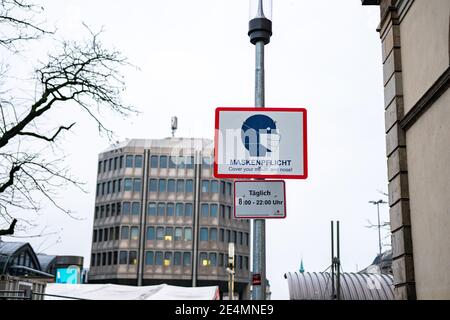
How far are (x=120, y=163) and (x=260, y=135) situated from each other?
3198 inches

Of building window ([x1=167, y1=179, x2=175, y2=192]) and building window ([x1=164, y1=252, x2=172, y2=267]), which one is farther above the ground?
building window ([x1=167, y1=179, x2=175, y2=192])

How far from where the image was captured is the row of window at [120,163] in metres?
85.0

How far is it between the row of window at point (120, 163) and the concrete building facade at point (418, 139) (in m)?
76.8

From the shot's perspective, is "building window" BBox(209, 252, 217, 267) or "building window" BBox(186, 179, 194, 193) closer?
"building window" BBox(209, 252, 217, 267)

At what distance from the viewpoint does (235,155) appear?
577 centimetres

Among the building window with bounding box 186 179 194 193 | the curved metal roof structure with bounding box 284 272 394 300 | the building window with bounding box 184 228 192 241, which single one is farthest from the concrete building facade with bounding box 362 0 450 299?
the building window with bounding box 186 179 194 193

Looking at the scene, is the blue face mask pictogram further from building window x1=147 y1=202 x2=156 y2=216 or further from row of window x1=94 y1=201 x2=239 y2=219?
building window x1=147 y1=202 x2=156 y2=216

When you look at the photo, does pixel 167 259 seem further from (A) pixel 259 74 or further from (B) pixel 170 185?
(A) pixel 259 74

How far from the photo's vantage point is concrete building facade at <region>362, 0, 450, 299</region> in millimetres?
7051

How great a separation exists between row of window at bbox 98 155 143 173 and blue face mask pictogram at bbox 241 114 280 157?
80141 millimetres

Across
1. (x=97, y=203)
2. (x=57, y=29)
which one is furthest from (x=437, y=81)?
(x=97, y=203)

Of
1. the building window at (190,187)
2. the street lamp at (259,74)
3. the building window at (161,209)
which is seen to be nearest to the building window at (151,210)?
the building window at (161,209)
